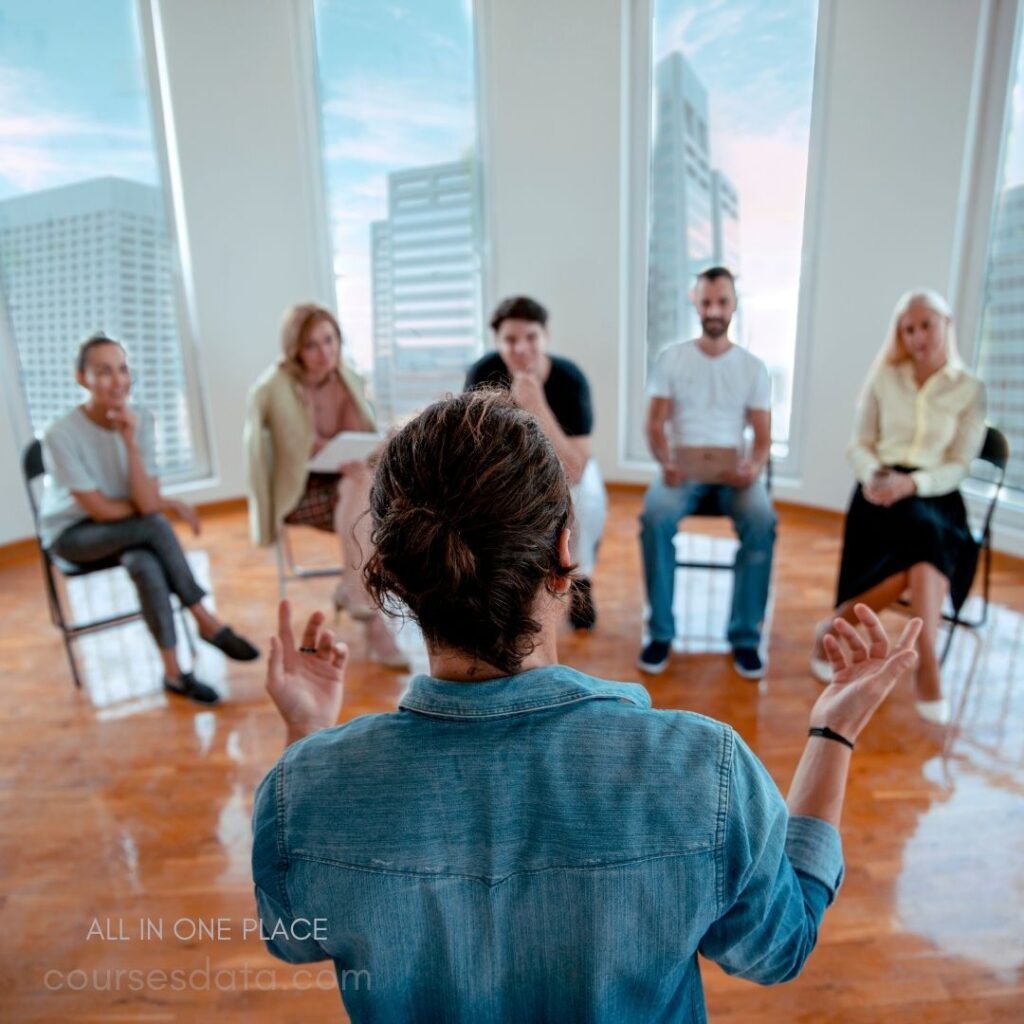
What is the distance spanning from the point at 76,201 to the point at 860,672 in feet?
15.3

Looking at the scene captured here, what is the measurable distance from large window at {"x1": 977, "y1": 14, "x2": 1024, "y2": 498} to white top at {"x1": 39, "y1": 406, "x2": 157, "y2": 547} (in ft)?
11.4

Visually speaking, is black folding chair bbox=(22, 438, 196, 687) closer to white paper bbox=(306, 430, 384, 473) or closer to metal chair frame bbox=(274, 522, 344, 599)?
metal chair frame bbox=(274, 522, 344, 599)

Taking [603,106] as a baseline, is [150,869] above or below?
below

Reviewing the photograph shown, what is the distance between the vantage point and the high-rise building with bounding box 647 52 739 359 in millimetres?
4375

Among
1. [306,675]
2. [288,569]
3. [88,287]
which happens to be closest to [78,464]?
[288,569]

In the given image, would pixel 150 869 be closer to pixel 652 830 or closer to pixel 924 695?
pixel 652 830

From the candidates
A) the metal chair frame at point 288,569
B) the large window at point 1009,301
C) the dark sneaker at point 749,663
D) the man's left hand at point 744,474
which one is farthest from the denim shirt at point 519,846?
the large window at point 1009,301

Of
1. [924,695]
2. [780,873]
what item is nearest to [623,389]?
[924,695]

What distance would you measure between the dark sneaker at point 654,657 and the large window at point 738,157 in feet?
5.89

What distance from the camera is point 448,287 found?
4.96 metres

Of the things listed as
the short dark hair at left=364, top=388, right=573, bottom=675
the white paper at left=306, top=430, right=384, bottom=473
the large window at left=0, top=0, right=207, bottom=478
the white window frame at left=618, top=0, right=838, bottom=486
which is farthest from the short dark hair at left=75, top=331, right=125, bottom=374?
the white window frame at left=618, top=0, right=838, bottom=486

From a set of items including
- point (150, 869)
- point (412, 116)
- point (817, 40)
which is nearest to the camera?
point (150, 869)

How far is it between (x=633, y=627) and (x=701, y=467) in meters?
0.73

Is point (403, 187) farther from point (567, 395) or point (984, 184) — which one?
point (984, 184)
